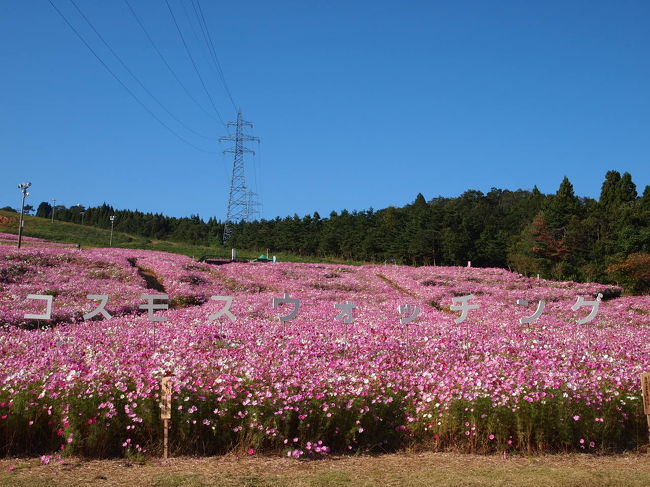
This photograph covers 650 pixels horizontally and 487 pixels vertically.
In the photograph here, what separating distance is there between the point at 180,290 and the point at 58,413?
1740 centimetres

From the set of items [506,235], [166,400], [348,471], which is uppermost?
[506,235]

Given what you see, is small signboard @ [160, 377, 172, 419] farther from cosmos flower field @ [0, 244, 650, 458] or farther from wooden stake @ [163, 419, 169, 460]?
cosmos flower field @ [0, 244, 650, 458]

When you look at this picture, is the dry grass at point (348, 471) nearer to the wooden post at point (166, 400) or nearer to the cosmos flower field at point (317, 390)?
the cosmos flower field at point (317, 390)

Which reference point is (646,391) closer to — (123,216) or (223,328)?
(223,328)

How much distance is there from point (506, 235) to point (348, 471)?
77.8 metres

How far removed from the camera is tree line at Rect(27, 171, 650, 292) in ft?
182

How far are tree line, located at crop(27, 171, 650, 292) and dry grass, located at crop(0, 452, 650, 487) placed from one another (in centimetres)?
4125

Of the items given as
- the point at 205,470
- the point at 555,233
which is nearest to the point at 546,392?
the point at 205,470

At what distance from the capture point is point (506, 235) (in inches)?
3150

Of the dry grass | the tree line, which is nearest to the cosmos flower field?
the dry grass

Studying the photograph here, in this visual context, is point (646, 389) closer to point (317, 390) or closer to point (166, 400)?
point (317, 390)

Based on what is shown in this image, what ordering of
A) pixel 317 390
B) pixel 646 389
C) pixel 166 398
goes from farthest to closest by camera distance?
pixel 317 390 < pixel 646 389 < pixel 166 398

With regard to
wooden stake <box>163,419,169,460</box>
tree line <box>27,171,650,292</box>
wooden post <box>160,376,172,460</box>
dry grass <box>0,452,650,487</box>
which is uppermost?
tree line <box>27,171,650,292</box>

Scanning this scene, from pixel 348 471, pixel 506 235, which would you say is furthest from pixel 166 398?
pixel 506 235
